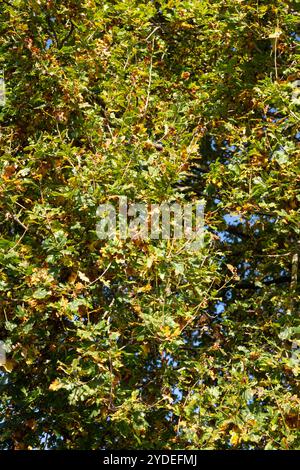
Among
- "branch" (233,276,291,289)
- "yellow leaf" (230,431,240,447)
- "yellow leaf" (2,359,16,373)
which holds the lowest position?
"yellow leaf" (230,431,240,447)

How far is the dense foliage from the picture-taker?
4.89 m

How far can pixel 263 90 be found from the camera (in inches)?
231

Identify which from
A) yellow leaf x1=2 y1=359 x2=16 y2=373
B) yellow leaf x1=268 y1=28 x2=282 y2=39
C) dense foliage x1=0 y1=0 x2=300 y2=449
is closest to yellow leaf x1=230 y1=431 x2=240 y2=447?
dense foliage x1=0 y1=0 x2=300 y2=449

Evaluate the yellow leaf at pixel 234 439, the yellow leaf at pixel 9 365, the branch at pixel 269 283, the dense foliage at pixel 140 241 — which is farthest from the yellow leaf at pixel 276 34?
the yellow leaf at pixel 9 365

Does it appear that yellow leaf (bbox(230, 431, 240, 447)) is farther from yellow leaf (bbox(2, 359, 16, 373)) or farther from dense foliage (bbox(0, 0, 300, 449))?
yellow leaf (bbox(2, 359, 16, 373))

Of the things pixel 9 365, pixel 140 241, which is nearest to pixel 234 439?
pixel 140 241

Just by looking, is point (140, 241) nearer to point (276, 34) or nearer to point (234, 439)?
point (234, 439)

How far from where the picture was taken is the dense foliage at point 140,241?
4.89m

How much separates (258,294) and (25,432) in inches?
87.3

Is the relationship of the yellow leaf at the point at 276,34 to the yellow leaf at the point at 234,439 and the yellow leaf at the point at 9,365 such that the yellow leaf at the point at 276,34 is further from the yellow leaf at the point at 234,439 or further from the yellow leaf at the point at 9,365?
the yellow leaf at the point at 9,365

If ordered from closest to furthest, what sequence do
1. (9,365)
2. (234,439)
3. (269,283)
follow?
1. (234,439)
2. (9,365)
3. (269,283)

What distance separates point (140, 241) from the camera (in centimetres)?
504
